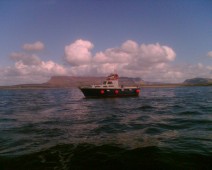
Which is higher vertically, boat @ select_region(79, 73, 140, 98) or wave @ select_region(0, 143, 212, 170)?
boat @ select_region(79, 73, 140, 98)

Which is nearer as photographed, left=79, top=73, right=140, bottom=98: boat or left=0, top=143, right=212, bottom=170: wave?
left=0, top=143, right=212, bottom=170: wave

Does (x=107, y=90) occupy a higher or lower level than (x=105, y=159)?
higher

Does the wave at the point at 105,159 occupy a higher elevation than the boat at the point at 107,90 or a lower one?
lower

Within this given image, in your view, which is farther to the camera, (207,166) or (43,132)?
(43,132)

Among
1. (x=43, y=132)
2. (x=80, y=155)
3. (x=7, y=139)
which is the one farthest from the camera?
(x=43, y=132)

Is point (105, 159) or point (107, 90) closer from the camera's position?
point (105, 159)

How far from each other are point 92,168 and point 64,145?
3.18 m

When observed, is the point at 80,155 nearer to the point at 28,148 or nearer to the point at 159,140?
the point at 28,148

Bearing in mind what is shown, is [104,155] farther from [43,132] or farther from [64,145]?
[43,132]

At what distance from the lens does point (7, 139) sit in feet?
38.2

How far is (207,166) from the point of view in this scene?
24.2 ft

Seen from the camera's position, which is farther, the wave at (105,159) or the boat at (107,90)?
the boat at (107,90)

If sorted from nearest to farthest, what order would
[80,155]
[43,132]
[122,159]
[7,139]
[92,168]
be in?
[92,168] → [122,159] → [80,155] → [7,139] → [43,132]

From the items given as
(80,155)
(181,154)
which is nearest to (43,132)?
(80,155)
